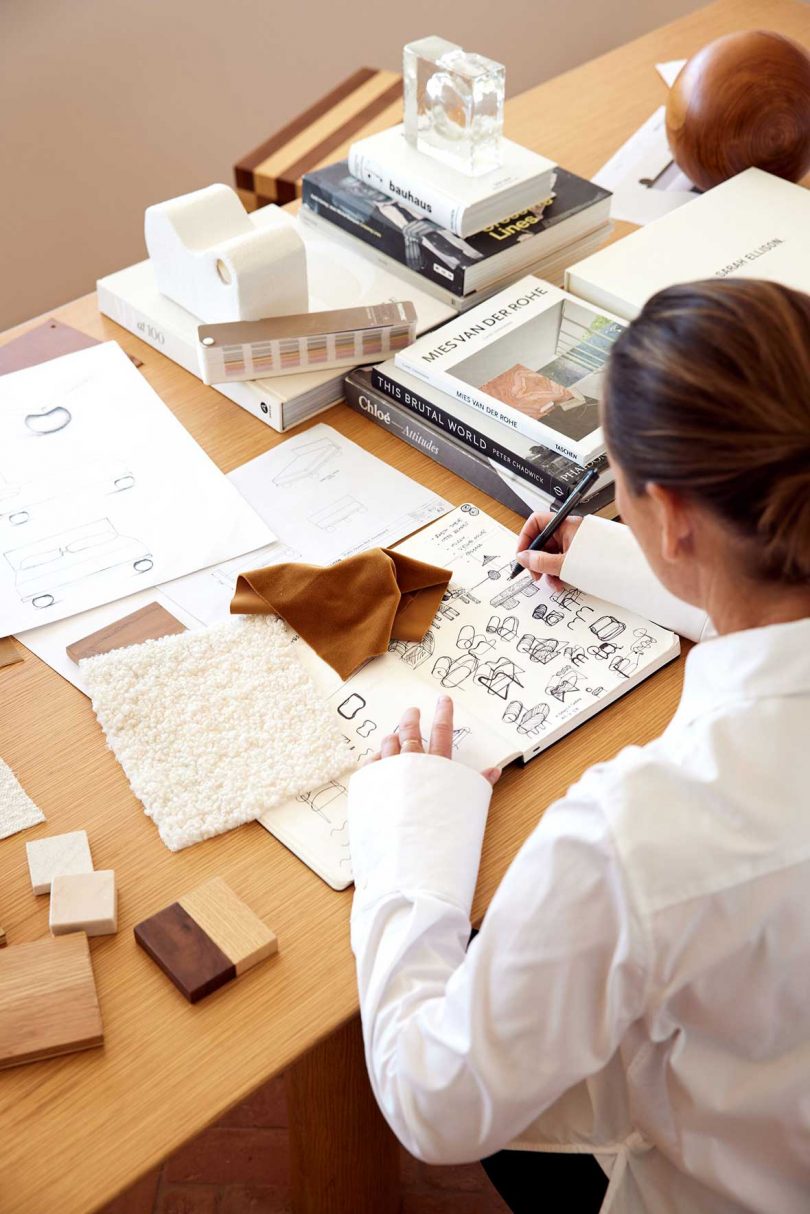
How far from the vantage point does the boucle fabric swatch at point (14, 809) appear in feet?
3.22

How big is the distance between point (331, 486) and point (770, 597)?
0.64 m

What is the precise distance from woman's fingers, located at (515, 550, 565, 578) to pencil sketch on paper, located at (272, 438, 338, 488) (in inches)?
10.9

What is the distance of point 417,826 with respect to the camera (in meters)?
0.92

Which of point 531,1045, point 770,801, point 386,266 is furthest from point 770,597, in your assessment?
point 386,266

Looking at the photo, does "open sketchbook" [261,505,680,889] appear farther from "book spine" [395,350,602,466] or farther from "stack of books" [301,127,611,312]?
"stack of books" [301,127,611,312]

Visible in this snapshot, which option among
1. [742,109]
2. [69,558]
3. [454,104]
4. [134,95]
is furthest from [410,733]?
[134,95]

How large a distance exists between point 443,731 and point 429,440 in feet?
1.46

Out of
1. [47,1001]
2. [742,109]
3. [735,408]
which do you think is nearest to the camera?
[735,408]

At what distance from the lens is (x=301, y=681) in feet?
3.55

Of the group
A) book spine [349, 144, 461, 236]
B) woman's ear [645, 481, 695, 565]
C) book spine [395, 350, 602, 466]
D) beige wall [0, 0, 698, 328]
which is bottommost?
beige wall [0, 0, 698, 328]

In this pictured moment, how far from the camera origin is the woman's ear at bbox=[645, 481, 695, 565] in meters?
0.76

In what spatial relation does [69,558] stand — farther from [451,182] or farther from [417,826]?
[451,182]

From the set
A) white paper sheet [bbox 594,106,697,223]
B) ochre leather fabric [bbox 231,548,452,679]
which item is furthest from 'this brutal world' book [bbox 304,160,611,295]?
ochre leather fabric [bbox 231,548,452,679]

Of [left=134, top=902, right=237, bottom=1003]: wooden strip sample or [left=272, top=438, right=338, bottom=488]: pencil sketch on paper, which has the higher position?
[left=272, top=438, right=338, bottom=488]: pencil sketch on paper
